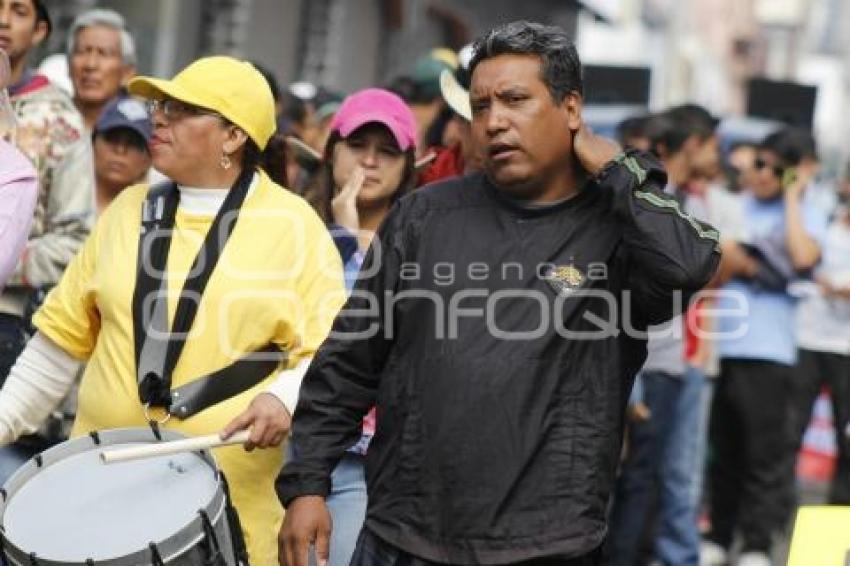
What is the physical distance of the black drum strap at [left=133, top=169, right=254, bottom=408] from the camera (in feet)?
18.8

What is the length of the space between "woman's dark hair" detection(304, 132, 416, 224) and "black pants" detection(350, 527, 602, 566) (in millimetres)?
2317

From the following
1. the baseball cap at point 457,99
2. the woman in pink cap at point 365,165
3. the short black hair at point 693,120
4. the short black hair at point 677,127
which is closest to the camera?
the woman in pink cap at point 365,165

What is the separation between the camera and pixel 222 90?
Result: 19.8 ft

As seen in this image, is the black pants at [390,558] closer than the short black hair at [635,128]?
Yes

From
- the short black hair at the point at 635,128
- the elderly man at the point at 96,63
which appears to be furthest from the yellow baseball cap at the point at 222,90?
the short black hair at the point at 635,128

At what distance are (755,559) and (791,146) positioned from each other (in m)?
2.50

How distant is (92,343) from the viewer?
19.8 ft

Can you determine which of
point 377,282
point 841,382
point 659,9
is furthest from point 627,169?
point 659,9

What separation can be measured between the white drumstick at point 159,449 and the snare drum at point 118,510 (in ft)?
0.15

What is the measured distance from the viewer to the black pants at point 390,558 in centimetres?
475

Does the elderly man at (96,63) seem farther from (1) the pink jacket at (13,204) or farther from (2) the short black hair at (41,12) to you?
(1) the pink jacket at (13,204)

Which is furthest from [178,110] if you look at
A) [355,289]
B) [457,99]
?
[457,99]

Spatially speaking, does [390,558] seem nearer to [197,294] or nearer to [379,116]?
[197,294]

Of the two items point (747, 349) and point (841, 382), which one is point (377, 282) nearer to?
point (747, 349)
